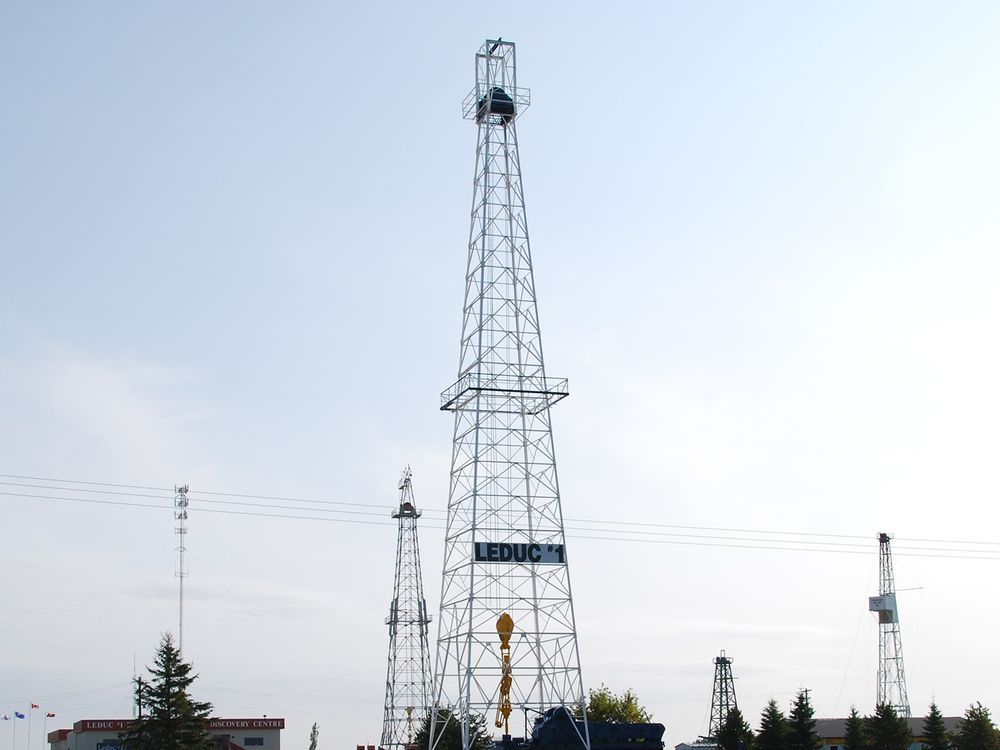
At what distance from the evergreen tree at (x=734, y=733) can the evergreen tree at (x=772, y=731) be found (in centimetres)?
502

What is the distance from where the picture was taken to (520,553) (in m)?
68.6

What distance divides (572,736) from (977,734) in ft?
153

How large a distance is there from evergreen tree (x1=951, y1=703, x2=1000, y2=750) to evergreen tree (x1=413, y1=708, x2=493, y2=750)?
1567 inches

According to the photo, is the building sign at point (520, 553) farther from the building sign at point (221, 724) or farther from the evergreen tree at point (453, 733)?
the building sign at point (221, 724)

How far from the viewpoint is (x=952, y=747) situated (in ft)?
315

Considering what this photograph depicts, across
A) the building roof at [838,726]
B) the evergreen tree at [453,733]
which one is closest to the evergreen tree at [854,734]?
the evergreen tree at [453,733]

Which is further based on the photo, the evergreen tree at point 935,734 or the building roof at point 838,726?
the building roof at point 838,726

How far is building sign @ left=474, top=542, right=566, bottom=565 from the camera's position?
67.7 meters

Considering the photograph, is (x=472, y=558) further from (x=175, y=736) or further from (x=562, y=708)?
(x=175, y=736)

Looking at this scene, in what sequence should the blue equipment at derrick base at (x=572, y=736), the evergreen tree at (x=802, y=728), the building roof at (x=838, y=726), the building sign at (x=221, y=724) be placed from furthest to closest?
the building roof at (x=838, y=726) < the building sign at (x=221, y=724) < the evergreen tree at (x=802, y=728) < the blue equipment at derrick base at (x=572, y=736)

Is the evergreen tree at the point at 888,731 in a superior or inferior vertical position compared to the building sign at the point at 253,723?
inferior

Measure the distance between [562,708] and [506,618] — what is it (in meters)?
5.58

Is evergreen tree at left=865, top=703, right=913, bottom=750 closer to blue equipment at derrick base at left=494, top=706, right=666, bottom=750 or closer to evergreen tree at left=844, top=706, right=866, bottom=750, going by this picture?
evergreen tree at left=844, top=706, right=866, bottom=750

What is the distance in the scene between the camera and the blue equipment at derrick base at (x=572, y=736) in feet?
221
